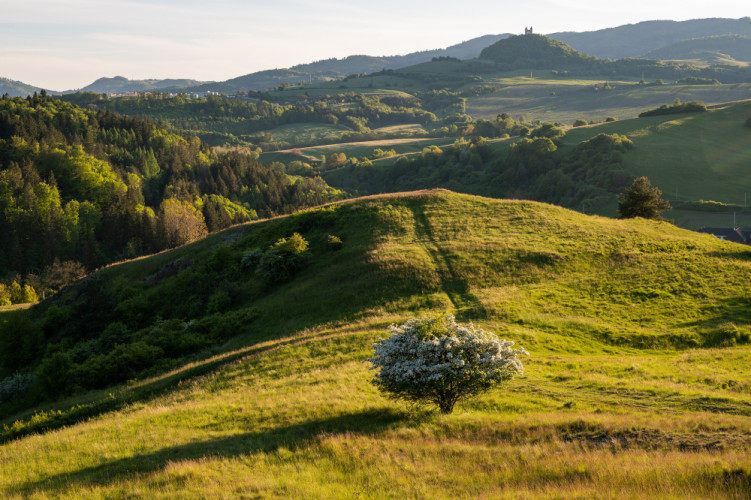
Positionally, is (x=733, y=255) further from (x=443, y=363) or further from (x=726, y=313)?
(x=443, y=363)

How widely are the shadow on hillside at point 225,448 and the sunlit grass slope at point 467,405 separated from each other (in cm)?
11

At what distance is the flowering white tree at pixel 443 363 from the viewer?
18375mm

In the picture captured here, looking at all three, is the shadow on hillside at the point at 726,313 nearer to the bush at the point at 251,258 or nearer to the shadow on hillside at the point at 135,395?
the shadow on hillside at the point at 135,395

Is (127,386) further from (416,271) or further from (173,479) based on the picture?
(416,271)

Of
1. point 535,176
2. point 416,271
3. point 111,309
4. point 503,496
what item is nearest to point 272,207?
point 535,176

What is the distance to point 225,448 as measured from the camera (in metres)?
17.3

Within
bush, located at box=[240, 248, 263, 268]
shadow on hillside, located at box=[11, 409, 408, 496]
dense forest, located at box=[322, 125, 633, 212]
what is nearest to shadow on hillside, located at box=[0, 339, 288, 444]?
shadow on hillside, located at box=[11, 409, 408, 496]

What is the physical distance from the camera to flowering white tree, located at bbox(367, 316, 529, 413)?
1838 cm

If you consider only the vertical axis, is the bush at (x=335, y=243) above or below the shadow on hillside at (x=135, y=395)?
above

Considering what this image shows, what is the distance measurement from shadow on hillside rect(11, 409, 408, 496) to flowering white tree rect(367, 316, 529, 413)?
1704 millimetres

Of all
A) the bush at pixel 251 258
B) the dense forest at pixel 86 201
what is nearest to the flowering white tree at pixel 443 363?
the bush at pixel 251 258

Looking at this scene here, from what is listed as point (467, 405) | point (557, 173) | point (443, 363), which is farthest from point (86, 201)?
point (557, 173)

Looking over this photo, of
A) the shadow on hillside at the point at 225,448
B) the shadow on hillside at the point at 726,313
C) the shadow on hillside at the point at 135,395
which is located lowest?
the shadow on hillside at the point at 135,395

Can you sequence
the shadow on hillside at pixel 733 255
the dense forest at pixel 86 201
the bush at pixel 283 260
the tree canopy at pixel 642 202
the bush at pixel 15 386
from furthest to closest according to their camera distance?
1. the dense forest at pixel 86 201
2. the tree canopy at pixel 642 202
3. the bush at pixel 283 260
4. the shadow on hillside at pixel 733 255
5. the bush at pixel 15 386
